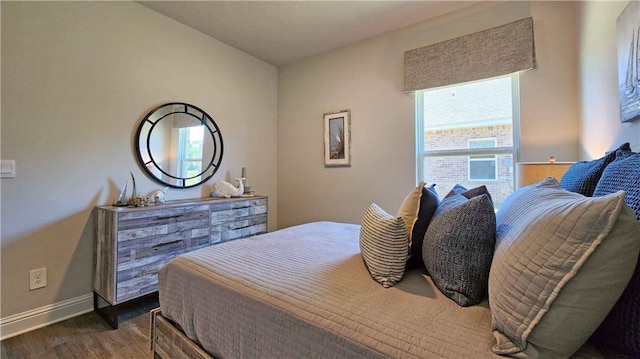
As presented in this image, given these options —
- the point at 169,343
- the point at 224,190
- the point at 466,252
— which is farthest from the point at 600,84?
the point at 224,190

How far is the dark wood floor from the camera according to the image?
5.64ft

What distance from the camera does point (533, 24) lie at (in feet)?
7.55

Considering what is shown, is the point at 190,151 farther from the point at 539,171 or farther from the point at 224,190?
the point at 539,171

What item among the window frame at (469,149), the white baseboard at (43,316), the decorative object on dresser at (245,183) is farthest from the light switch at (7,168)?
the window frame at (469,149)

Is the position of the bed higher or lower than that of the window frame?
lower

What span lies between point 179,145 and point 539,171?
10.2ft

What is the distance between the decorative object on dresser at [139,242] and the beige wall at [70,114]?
0.23 meters

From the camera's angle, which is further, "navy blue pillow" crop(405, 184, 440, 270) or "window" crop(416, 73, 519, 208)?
"window" crop(416, 73, 519, 208)

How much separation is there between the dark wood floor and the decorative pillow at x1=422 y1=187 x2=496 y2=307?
1.84 meters

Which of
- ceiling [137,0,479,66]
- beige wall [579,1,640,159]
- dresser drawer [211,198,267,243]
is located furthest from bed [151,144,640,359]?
ceiling [137,0,479,66]

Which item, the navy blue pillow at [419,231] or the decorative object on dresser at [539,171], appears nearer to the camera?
the navy blue pillow at [419,231]

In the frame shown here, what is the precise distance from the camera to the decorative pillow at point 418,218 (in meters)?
1.20

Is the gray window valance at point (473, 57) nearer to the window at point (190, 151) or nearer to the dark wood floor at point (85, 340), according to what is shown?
the window at point (190, 151)

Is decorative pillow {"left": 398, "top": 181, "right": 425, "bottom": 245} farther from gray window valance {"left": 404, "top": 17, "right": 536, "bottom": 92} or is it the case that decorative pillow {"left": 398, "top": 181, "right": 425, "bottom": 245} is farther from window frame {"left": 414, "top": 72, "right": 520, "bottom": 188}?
gray window valance {"left": 404, "top": 17, "right": 536, "bottom": 92}
